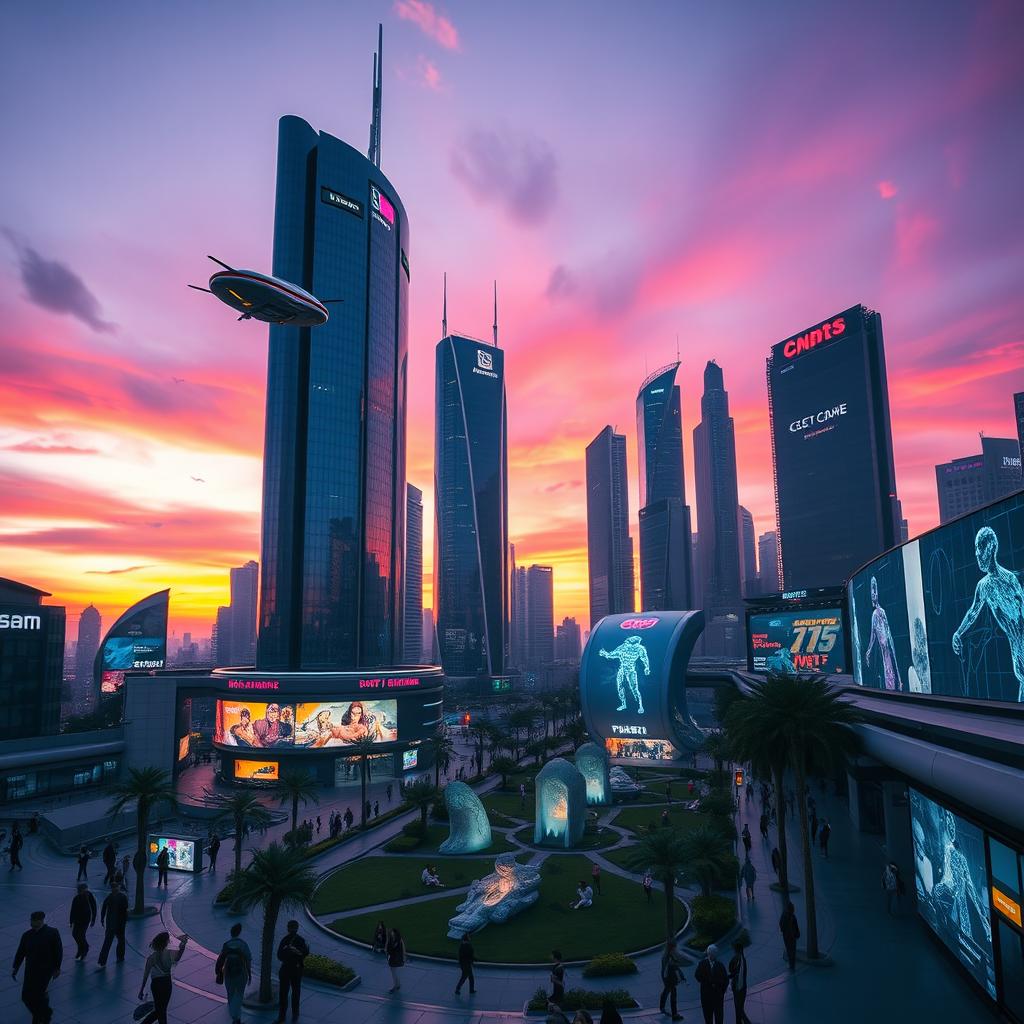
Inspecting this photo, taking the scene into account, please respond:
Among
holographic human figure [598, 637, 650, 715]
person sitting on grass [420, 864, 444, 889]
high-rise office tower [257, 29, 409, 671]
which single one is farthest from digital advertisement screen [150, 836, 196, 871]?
high-rise office tower [257, 29, 409, 671]

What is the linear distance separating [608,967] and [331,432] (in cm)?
9490

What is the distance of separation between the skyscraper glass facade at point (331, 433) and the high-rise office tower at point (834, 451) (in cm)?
12509

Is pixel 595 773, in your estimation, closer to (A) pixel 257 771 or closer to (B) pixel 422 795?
(B) pixel 422 795

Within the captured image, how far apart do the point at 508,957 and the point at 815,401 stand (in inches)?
7504

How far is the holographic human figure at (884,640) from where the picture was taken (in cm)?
2819

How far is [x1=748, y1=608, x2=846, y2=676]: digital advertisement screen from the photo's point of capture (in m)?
75.0

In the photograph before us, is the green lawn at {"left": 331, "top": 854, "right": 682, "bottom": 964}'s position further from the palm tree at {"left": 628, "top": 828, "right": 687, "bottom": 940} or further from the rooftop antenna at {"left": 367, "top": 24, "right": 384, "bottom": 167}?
the rooftop antenna at {"left": 367, "top": 24, "right": 384, "bottom": 167}

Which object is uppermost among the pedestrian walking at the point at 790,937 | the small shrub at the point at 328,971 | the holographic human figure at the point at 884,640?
the holographic human figure at the point at 884,640

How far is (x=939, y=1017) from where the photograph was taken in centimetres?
1791

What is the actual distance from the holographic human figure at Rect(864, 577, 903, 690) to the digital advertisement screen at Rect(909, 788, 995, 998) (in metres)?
5.59

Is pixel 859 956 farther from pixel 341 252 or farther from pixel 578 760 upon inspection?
pixel 341 252

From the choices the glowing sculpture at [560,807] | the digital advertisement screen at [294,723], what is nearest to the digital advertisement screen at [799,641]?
the glowing sculpture at [560,807]

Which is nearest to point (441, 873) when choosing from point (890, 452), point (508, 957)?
point (508, 957)

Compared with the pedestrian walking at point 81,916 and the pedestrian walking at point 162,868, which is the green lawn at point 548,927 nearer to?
the pedestrian walking at point 81,916
